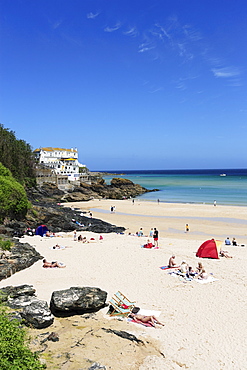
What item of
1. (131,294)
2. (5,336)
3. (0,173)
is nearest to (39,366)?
(5,336)

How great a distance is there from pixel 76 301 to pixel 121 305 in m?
1.44

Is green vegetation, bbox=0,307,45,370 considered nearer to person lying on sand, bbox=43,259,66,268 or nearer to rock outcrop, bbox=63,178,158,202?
person lying on sand, bbox=43,259,66,268

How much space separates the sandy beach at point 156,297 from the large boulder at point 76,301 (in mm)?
313

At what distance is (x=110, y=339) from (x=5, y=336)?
9.13 ft

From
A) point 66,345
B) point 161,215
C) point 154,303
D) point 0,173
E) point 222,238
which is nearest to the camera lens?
point 66,345

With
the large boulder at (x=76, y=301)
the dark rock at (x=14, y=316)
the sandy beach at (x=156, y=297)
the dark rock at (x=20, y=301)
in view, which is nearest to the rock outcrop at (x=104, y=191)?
the sandy beach at (x=156, y=297)

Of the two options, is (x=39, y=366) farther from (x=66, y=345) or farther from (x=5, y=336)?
(x=66, y=345)

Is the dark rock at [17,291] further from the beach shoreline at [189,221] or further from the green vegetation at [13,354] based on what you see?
the beach shoreline at [189,221]

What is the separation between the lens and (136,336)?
7.55 meters

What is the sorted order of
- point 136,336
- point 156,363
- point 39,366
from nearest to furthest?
point 39,366
point 156,363
point 136,336

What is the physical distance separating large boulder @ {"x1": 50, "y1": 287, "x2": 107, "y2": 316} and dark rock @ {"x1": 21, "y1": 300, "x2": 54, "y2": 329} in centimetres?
48

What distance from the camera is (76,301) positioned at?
28.5 feet

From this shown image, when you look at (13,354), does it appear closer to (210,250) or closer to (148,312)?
(148,312)

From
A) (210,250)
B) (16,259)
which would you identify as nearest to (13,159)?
(16,259)
